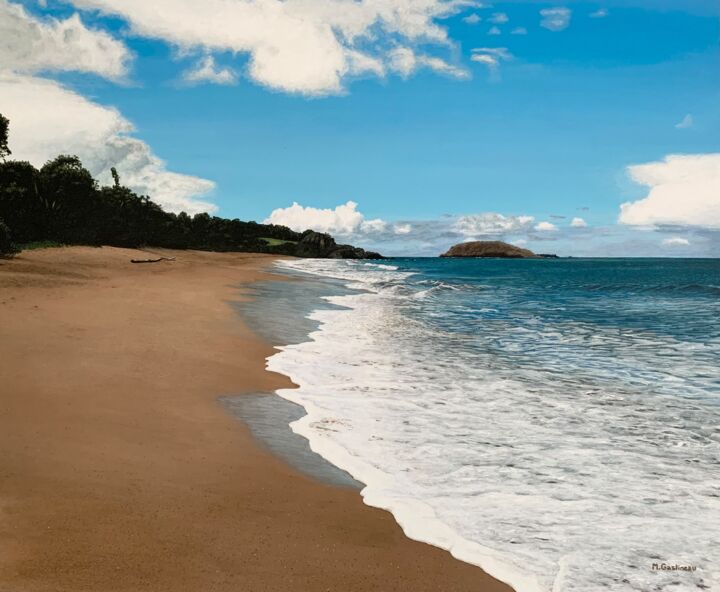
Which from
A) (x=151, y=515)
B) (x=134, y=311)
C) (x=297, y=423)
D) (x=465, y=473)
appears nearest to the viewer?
(x=151, y=515)

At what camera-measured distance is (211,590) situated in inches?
156

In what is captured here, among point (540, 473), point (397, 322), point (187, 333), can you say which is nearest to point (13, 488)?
point (540, 473)

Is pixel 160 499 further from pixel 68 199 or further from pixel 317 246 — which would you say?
pixel 317 246

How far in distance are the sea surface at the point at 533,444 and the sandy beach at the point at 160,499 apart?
25.7 inches

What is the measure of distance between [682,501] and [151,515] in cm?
551

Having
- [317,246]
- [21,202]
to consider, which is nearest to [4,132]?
[21,202]

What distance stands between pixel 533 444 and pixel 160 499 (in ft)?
16.4

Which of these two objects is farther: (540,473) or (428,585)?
(540,473)

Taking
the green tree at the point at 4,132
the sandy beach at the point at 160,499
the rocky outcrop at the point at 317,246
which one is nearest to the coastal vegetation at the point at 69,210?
the green tree at the point at 4,132

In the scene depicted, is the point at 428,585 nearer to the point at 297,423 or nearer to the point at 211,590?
the point at 211,590

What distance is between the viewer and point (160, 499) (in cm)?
533
